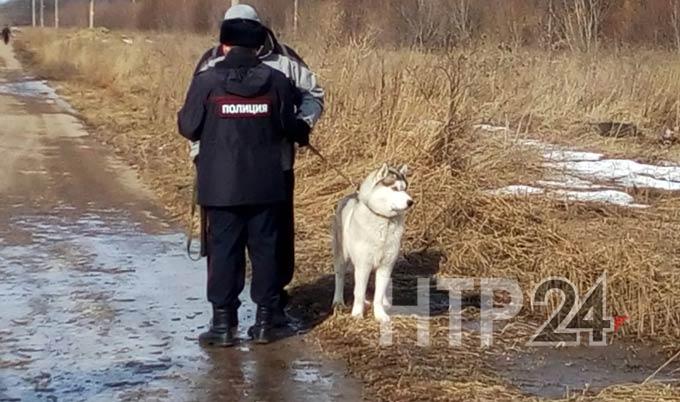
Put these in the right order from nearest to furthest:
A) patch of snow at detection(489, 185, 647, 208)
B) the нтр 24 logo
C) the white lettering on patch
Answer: the white lettering on patch < the нтр 24 logo < patch of snow at detection(489, 185, 647, 208)

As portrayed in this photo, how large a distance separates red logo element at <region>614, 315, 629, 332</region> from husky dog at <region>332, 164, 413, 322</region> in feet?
4.62

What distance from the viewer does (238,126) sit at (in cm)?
610

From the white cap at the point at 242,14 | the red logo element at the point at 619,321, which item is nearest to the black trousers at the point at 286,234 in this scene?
the white cap at the point at 242,14

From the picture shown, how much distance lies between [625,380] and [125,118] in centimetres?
1484

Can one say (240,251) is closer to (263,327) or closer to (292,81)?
(263,327)

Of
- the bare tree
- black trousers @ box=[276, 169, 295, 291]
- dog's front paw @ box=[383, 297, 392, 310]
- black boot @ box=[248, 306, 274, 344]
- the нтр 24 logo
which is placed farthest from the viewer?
the bare tree

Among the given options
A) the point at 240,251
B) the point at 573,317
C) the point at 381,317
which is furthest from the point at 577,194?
the point at 240,251

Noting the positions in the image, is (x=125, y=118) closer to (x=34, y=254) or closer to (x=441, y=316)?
(x=34, y=254)

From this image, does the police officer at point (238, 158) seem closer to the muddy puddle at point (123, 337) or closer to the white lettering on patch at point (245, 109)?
the white lettering on patch at point (245, 109)

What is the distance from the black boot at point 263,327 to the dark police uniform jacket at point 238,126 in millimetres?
678

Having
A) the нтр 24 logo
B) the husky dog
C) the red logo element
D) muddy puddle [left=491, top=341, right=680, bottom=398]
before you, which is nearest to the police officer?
the husky dog

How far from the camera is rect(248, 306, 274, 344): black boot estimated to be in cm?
643

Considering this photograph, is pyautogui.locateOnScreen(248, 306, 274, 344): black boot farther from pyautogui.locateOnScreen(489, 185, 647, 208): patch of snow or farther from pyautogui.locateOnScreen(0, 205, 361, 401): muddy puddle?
pyautogui.locateOnScreen(489, 185, 647, 208): patch of snow

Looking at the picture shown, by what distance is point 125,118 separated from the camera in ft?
64.2
